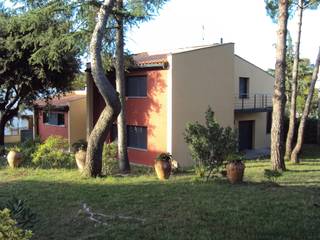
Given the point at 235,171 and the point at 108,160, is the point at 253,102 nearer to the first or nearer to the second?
the point at 108,160

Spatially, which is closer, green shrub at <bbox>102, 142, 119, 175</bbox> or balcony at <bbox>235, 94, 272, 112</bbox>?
green shrub at <bbox>102, 142, 119, 175</bbox>

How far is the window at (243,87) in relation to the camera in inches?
1198

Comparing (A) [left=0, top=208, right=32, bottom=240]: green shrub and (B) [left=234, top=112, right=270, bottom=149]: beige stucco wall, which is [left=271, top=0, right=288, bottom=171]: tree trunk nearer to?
(B) [left=234, top=112, right=270, bottom=149]: beige stucco wall

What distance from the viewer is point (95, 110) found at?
27.2 meters

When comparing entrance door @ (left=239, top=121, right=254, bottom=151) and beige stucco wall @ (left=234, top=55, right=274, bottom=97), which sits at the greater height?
beige stucco wall @ (left=234, top=55, right=274, bottom=97)

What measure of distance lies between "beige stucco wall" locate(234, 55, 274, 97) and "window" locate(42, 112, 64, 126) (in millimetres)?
13458

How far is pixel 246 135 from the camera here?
103 ft

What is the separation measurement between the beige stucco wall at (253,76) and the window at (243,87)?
10.7 inches

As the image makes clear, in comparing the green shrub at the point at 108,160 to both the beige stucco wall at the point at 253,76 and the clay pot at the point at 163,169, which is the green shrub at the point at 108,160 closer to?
the clay pot at the point at 163,169

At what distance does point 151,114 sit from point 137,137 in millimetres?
1819

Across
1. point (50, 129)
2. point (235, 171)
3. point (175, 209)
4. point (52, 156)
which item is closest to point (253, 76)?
point (50, 129)

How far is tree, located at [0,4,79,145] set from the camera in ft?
54.3

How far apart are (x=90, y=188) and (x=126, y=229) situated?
461cm

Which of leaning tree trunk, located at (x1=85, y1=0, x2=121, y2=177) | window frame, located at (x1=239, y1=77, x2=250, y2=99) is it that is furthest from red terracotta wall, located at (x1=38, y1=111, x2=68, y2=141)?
leaning tree trunk, located at (x1=85, y1=0, x2=121, y2=177)
